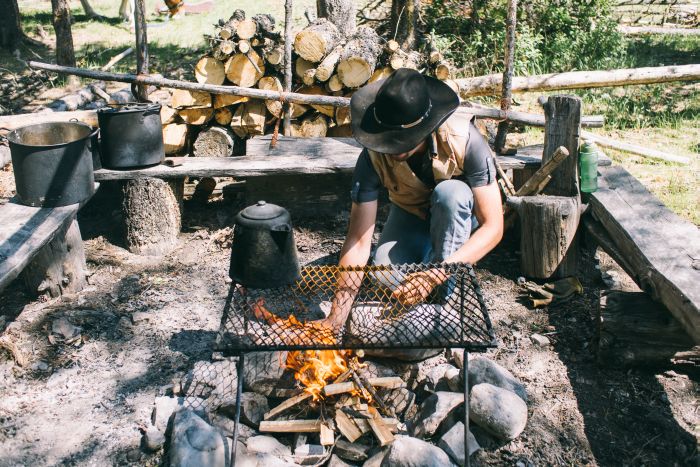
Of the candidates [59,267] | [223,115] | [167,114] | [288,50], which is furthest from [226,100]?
[59,267]

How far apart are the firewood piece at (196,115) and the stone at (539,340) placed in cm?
412

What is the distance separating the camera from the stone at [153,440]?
3375 millimetres

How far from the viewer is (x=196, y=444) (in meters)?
3.13

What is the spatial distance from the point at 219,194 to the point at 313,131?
45.6 inches

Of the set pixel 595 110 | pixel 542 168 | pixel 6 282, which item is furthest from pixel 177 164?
pixel 595 110

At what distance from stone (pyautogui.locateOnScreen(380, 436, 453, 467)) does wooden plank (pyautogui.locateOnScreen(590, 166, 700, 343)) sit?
4.79 feet

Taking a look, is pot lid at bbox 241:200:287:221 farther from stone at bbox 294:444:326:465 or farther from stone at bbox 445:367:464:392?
stone at bbox 445:367:464:392

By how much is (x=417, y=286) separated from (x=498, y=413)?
76 cm

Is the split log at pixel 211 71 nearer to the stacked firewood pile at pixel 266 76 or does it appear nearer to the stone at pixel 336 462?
the stacked firewood pile at pixel 266 76

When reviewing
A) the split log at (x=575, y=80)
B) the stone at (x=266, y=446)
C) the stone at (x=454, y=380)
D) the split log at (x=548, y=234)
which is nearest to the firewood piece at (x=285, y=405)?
the stone at (x=266, y=446)

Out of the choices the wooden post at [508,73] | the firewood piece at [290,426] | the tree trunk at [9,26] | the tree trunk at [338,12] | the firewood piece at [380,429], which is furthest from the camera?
the tree trunk at [9,26]

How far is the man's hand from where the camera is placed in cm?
351

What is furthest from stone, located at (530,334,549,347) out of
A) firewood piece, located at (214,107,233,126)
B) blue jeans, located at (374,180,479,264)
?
firewood piece, located at (214,107,233,126)

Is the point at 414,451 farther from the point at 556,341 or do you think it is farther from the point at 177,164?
the point at 177,164
